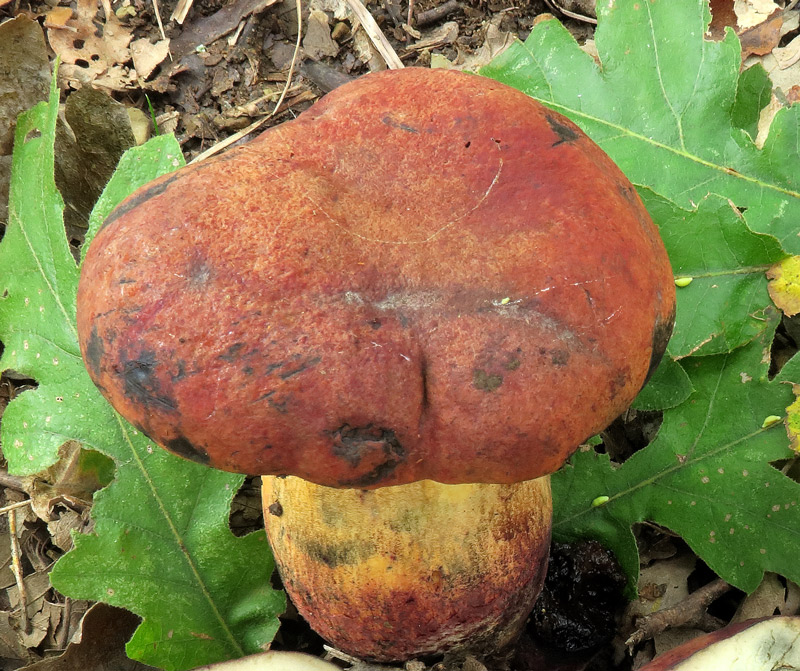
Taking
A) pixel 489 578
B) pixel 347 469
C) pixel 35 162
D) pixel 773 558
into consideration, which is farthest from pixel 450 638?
pixel 35 162

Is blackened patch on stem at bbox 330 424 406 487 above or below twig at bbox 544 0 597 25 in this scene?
above

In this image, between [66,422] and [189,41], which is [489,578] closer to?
[66,422]

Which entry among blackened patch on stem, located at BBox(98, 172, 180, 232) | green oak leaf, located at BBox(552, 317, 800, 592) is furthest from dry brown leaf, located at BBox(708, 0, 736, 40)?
blackened patch on stem, located at BBox(98, 172, 180, 232)

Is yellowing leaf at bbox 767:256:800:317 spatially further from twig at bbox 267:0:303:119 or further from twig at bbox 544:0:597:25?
twig at bbox 267:0:303:119

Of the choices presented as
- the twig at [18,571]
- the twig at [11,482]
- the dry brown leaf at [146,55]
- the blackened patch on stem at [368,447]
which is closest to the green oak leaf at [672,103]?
the dry brown leaf at [146,55]

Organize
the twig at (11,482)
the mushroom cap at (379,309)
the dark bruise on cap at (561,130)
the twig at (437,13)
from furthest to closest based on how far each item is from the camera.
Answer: the twig at (437,13), the twig at (11,482), the dark bruise on cap at (561,130), the mushroom cap at (379,309)

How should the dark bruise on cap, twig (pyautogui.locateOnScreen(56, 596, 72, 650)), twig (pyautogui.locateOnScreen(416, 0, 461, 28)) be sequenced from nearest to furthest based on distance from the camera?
1. the dark bruise on cap
2. twig (pyautogui.locateOnScreen(56, 596, 72, 650))
3. twig (pyautogui.locateOnScreen(416, 0, 461, 28))

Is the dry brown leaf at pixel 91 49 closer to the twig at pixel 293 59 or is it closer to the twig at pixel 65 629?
the twig at pixel 293 59

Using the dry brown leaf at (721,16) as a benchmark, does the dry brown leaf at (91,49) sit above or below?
above

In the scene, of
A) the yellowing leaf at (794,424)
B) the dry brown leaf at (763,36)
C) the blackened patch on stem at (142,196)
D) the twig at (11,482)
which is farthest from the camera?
the dry brown leaf at (763,36)
